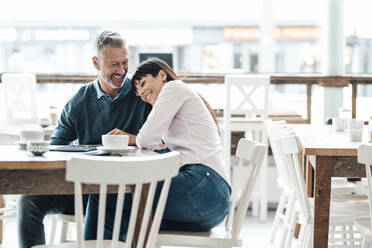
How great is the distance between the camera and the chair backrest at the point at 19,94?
5.68 m

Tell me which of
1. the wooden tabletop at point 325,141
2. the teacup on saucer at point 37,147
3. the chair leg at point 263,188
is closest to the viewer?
the teacup on saucer at point 37,147

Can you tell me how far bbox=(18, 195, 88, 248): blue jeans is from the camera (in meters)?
2.77

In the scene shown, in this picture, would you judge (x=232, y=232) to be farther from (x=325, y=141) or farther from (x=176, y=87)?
(x=325, y=141)

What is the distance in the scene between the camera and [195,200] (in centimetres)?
249

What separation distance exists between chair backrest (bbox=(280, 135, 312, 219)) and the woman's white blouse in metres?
0.41

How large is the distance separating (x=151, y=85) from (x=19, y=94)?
304 centimetres

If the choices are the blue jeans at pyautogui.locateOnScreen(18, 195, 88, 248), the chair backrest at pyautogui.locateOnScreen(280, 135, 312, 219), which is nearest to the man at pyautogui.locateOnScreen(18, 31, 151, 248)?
the blue jeans at pyautogui.locateOnScreen(18, 195, 88, 248)

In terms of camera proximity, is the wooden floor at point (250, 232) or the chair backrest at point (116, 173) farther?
the wooden floor at point (250, 232)

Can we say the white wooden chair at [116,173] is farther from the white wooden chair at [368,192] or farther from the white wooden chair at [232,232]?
the white wooden chair at [368,192]

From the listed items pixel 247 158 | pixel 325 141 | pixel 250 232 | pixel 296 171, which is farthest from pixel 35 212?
pixel 250 232

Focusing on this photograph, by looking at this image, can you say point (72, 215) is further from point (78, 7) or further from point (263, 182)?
point (78, 7)

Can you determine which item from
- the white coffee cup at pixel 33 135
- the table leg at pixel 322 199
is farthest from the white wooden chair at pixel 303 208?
the white coffee cup at pixel 33 135

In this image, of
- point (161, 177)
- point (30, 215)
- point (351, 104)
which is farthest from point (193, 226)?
point (351, 104)

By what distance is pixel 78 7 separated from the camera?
757 inches
